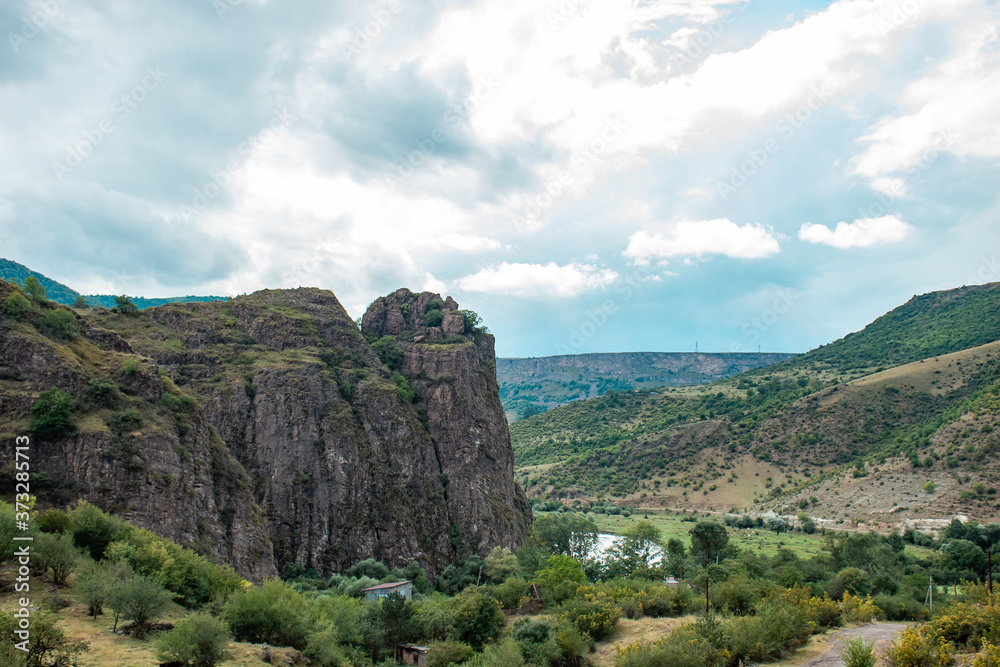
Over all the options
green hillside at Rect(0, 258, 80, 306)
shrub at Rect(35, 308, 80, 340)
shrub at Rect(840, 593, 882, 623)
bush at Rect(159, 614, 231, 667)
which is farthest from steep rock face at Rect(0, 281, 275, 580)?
green hillside at Rect(0, 258, 80, 306)

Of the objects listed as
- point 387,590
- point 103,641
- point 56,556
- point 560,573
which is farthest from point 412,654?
point 56,556

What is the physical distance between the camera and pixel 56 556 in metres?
21.8

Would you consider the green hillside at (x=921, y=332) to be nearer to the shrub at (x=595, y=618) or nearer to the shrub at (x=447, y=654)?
the shrub at (x=595, y=618)

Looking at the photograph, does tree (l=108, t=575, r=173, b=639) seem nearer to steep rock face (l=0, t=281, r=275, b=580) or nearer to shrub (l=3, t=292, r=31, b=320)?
steep rock face (l=0, t=281, r=275, b=580)

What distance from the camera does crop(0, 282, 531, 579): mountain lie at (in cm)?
3369

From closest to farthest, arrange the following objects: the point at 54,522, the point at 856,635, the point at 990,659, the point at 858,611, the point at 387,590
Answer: the point at 990,659, the point at 54,522, the point at 856,635, the point at 858,611, the point at 387,590

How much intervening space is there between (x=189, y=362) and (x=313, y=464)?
49.7 ft

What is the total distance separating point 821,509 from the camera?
3452 inches

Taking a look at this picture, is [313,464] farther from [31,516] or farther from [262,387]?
[31,516]

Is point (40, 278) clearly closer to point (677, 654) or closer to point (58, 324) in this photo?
point (58, 324)

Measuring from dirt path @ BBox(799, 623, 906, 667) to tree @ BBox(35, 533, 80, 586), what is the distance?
3033 centimetres

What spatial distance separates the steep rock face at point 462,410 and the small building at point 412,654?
24.8 meters

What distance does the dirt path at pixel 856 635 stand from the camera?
2381cm

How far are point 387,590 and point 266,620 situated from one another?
20932mm
